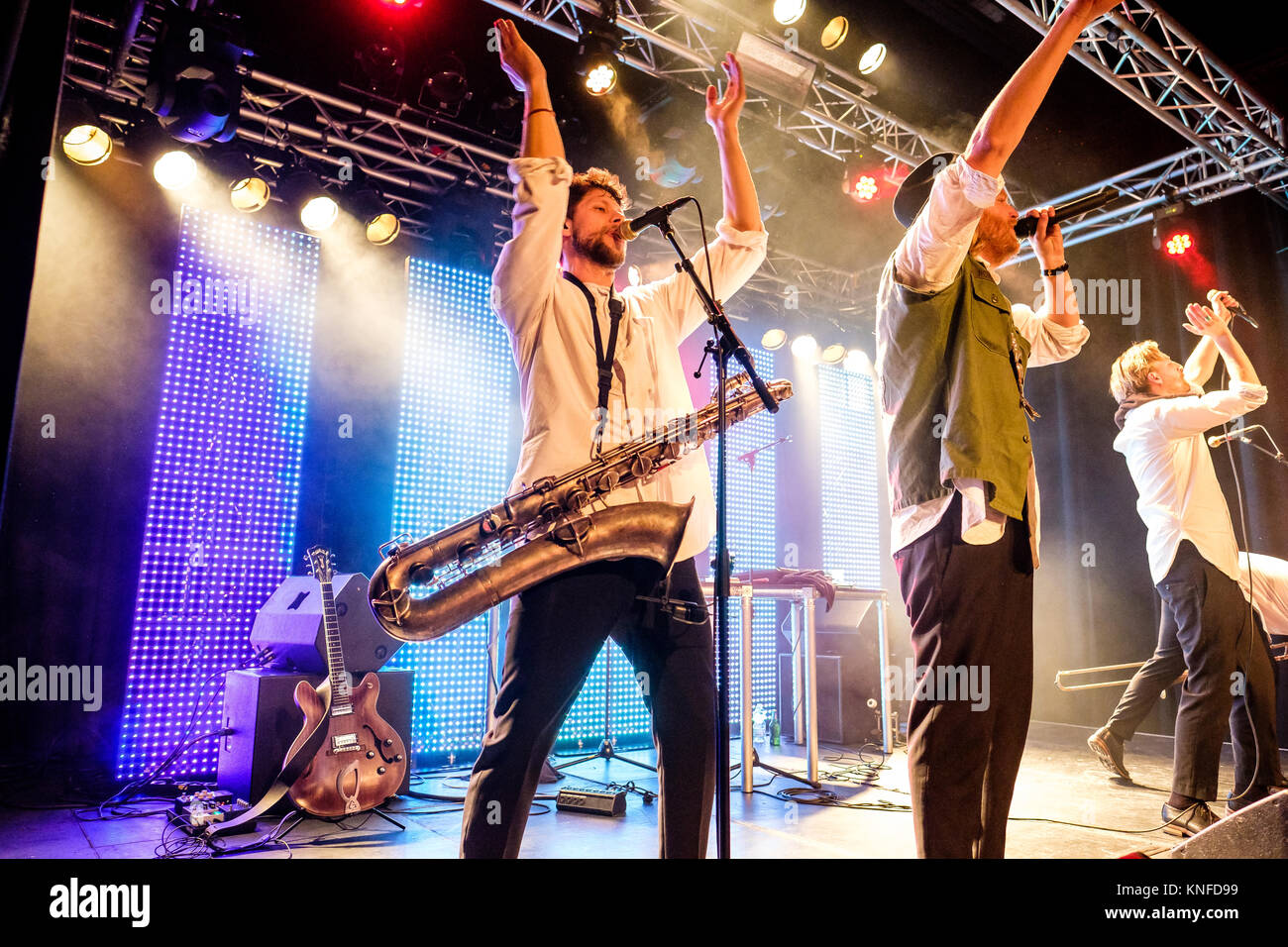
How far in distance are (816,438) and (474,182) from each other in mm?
5437

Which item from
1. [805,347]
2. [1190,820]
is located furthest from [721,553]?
[805,347]

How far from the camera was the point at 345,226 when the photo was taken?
6.89 metres

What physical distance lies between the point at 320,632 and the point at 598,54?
4512 mm

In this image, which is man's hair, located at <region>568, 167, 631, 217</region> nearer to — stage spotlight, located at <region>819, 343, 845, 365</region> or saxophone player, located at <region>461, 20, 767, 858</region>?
saxophone player, located at <region>461, 20, 767, 858</region>

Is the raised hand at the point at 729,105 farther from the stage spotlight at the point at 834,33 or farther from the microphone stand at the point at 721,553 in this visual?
the stage spotlight at the point at 834,33

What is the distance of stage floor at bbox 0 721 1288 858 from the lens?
3.78 metres

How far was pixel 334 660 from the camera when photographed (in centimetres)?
→ 458

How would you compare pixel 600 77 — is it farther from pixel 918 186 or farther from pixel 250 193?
pixel 918 186

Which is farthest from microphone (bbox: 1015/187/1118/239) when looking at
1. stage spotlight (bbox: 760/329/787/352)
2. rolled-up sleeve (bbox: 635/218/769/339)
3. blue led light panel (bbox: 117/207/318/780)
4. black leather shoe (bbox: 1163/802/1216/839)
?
stage spotlight (bbox: 760/329/787/352)

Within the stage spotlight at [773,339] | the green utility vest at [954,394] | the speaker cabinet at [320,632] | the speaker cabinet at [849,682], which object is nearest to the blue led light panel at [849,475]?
the stage spotlight at [773,339]

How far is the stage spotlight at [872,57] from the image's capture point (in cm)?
641

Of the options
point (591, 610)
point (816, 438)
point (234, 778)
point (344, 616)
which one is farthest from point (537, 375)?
point (816, 438)

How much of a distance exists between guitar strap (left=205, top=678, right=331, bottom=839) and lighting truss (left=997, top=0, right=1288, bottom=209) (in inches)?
264
